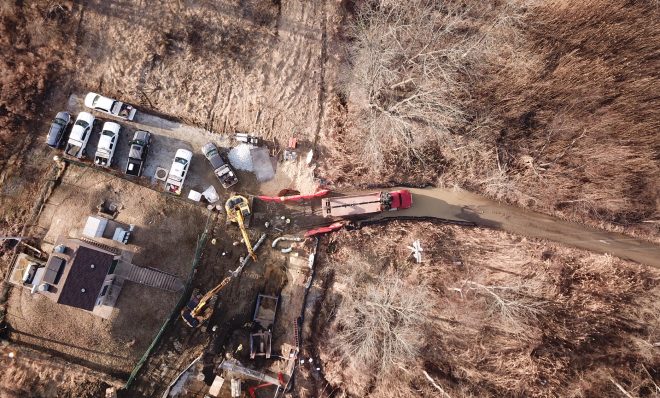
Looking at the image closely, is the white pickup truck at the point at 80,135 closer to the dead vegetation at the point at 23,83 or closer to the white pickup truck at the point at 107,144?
the white pickup truck at the point at 107,144

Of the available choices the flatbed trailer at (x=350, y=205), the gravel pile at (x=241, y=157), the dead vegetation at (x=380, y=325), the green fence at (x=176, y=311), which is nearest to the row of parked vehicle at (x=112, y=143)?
the gravel pile at (x=241, y=157)

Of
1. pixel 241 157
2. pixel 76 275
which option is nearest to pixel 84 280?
pixel 76 275

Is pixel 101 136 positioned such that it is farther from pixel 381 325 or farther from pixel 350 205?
pixel 381 325

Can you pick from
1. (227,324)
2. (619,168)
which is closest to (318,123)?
(227,324)

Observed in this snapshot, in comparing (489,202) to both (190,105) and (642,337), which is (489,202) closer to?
(642,337)

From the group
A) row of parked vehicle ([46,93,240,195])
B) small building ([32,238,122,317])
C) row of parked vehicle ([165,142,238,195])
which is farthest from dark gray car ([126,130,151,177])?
small building ([32,238,122,317])

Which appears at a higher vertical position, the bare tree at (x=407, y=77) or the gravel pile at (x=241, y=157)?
the bare tree at (x=407, y=77)

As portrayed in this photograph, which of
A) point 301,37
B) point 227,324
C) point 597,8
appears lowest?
point 227,324
